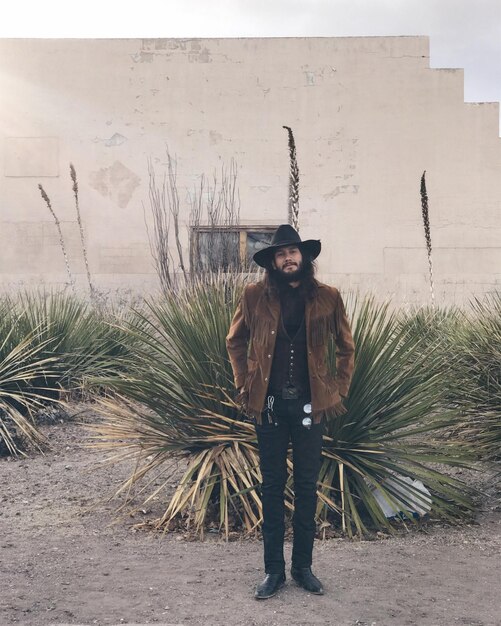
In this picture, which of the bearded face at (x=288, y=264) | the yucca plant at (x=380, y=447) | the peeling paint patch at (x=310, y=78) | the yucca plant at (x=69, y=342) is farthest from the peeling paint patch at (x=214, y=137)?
the bearded face at (x=288, y=264)

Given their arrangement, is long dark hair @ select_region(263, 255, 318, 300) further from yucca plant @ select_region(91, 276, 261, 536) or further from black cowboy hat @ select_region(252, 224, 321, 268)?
yucca plant @ select_region(91, 276, 261, 536)

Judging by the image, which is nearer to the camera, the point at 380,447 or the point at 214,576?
the point at 214,576

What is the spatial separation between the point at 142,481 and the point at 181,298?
63.8 inches

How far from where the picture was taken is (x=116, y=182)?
1748 centimetres

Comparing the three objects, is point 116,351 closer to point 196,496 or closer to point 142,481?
point 142,481

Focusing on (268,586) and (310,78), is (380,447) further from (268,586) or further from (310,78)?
(310,78)

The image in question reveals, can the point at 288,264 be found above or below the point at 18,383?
above

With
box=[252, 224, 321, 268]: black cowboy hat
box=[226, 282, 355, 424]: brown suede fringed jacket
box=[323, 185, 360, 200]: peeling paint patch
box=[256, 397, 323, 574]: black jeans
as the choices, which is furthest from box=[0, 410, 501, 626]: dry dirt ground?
box=[323, 185, 360, 200]: peeling paint patch

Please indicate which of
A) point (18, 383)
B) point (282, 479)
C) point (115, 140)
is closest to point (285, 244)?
point (282, 479)

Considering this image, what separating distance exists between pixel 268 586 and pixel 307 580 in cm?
22

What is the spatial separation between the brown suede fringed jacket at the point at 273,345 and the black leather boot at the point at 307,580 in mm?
818

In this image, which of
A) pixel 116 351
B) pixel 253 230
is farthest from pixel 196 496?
pixel 253 230

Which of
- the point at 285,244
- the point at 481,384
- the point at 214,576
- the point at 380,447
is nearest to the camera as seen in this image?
the point at 285,244

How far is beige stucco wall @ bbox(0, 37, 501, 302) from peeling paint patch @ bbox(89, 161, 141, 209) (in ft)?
0.09
